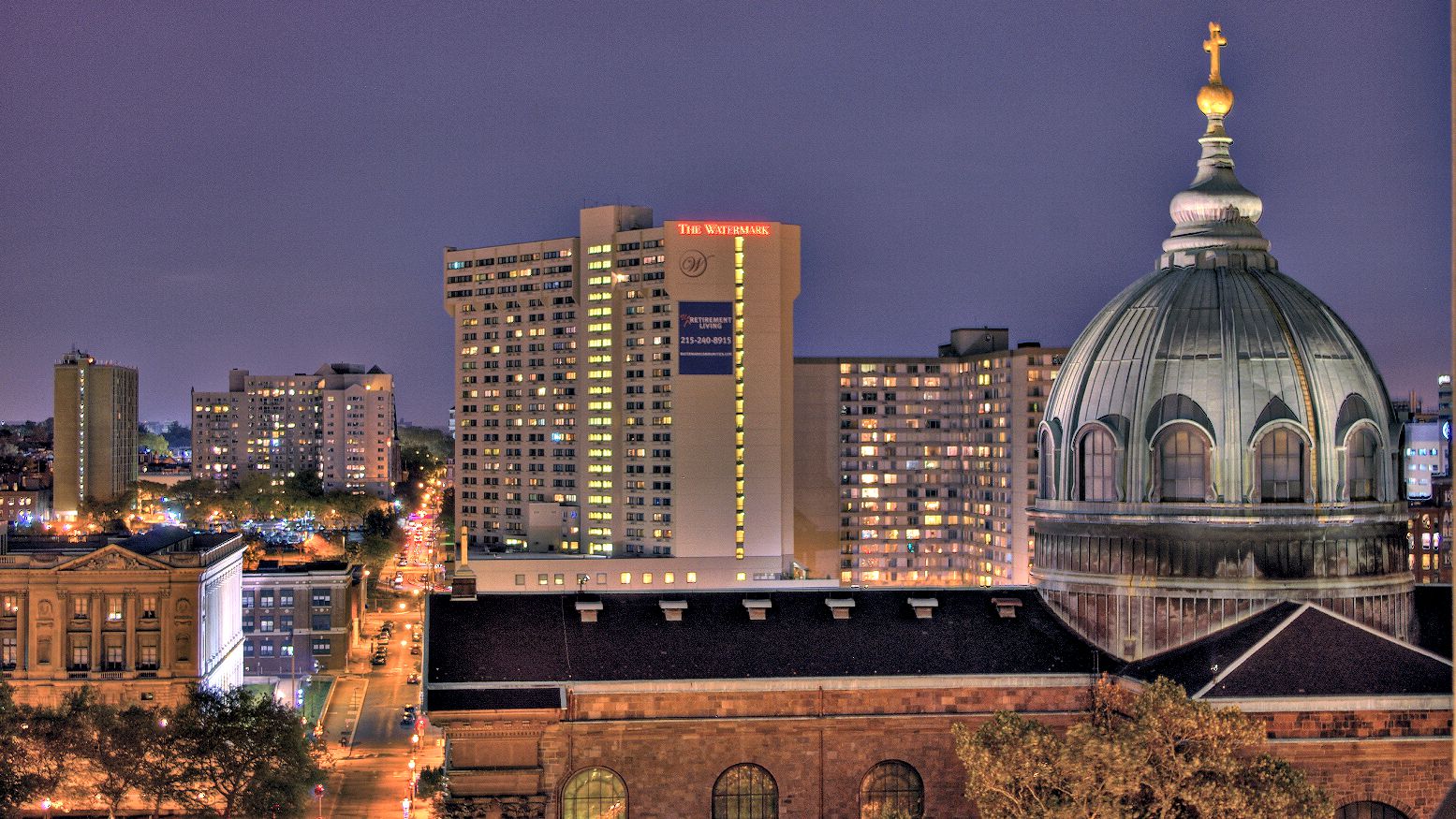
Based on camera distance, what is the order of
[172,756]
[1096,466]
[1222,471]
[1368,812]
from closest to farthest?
[1368,812]
[1222,471]
[1096,466]
[172,756]

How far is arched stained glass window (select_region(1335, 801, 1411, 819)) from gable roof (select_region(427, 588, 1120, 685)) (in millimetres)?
11610

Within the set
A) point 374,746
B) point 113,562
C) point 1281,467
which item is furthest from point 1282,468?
point 113,562

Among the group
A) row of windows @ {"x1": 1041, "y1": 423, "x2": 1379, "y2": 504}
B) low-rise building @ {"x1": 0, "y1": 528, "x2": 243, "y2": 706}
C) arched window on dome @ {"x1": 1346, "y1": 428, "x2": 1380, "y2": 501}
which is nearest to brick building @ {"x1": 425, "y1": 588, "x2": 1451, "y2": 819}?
row of windows @ {"x1": 1041, "y1": 423, "x2": 1379, "y2": 504}

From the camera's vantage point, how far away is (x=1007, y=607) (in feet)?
266

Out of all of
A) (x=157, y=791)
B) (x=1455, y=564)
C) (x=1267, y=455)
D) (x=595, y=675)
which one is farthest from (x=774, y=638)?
(x=1455, y=564)

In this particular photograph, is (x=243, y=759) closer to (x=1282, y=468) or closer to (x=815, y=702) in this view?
(x=815, y=702)

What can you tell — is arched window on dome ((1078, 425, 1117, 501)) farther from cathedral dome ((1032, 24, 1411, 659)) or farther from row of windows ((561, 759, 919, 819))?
row of windows ((561, 759, 919, 819))

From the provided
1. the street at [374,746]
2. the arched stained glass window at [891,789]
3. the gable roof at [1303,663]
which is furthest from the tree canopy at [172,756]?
the gable roof at [1303,663]

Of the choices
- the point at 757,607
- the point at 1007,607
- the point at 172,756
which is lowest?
the point at 172,756

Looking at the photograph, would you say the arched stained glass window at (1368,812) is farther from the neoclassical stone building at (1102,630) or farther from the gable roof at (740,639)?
the gable roof at (740,639)

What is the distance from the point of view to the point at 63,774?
10219cm

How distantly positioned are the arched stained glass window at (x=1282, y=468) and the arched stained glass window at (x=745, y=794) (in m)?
25.3

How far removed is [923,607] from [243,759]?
138 ft

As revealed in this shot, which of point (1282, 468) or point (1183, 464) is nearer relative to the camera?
point (1282, 468)
